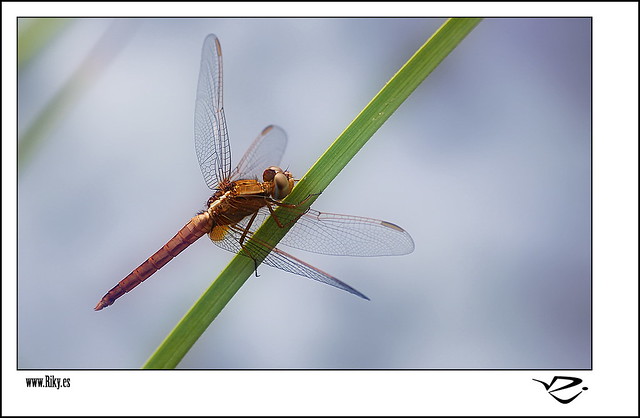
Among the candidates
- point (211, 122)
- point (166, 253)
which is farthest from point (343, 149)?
point (166, 253)

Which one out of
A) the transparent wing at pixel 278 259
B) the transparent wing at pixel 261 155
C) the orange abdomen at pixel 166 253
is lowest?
the orange abdomen at pixel 166 253

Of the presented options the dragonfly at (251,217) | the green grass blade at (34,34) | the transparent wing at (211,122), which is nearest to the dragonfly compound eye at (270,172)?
the dragonfly at (251,217)

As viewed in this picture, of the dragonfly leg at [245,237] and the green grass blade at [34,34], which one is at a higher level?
the green grass blade at [34,34]

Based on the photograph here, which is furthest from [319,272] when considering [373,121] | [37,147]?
[37,147]

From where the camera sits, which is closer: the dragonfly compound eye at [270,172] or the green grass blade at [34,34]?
the dragonfly compound eye at [270,172]

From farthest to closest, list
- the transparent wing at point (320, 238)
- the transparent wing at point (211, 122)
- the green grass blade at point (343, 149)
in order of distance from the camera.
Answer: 1. the transparent wing at point (211, 122)
2. the transparent wing at point (320, 238)
3. the green grass blade at point (343, 149)

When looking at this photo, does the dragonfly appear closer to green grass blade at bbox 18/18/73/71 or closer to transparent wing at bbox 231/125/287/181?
transparent wing at bbox 231/125/287/181

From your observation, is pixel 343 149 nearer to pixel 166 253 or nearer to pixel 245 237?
pixel 245 237

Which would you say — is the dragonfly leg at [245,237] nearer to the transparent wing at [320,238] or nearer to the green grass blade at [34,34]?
the transparent wing at [320,238]
